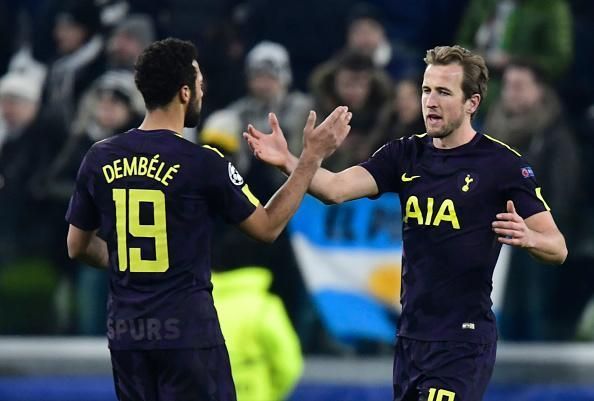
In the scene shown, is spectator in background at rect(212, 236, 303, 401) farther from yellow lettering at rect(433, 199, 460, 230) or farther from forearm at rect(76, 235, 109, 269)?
yellow lettering at rect(433, 199, 460, 230)

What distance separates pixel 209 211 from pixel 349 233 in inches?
198

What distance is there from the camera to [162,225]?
5.31m

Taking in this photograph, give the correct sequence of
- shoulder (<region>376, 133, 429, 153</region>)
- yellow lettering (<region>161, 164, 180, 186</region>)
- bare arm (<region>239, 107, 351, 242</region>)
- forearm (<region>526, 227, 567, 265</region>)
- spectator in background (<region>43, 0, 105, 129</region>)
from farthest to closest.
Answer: spectator in background (<region>43, 0, 105, 129</region>) → shoulder (<region>376, 133, 429, 153</region>) → forearm (<region>526, 227, 567, 265</region>) → bare arm (<region>239, 107, 351, 242</region>) → yellow lettering (<region>161, 164, 180, 186</region>)

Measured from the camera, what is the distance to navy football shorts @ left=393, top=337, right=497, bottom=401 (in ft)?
18.8

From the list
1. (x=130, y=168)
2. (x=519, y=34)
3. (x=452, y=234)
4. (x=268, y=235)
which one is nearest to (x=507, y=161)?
Result: (x=452, y=234)

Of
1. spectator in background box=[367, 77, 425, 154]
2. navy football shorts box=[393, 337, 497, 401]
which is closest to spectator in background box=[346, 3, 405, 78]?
spectator in background box=[367, 77, 425, 154]

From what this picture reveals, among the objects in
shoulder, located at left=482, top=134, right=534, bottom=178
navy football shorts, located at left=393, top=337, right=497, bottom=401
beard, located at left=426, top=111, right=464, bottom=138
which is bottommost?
navy football shorts, located at left=393, top=337, right=497, bottom=401

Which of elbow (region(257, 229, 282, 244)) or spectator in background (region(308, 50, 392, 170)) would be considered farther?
spectator in background (region(308, 50, 392, 170))

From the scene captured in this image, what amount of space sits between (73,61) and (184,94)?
17.9 ft

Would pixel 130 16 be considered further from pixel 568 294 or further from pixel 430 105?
pixel 430 105

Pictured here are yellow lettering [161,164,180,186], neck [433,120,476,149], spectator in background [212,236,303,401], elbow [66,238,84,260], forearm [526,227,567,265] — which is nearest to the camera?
yellow lettering [161,164,180,186]

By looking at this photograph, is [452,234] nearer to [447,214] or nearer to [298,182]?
[447,214]

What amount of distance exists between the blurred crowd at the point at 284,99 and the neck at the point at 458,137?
4.10m

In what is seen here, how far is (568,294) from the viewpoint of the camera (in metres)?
10.4
